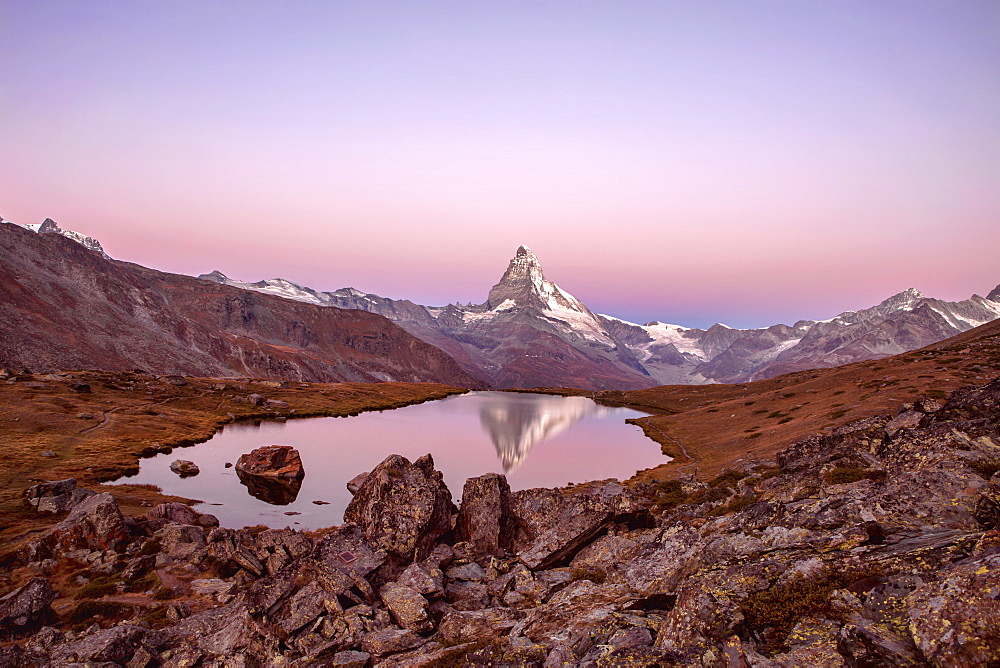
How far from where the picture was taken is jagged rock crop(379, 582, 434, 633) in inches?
819

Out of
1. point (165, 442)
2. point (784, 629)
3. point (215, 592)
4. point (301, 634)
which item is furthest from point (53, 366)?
point (784, 629)

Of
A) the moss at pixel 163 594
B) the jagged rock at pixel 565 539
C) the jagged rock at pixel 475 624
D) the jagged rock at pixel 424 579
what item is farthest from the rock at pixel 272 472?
the jagged rock at pixel 475 624

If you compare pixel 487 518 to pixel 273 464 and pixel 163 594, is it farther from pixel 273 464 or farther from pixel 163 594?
pixel 273 464

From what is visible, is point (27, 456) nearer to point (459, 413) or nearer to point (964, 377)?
point (459, 413)

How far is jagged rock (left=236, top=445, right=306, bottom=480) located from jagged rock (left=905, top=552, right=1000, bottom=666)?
225ft

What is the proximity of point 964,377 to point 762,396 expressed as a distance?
47915 mm

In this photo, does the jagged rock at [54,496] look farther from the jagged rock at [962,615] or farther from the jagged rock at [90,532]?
the jagged rock at [962,615]

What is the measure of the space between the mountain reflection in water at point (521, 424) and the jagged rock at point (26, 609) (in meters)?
54.9

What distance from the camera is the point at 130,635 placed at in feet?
69.7

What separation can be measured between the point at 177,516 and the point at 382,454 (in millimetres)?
40013

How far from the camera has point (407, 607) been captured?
853 inches

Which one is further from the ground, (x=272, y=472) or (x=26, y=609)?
(x=26, y=609)

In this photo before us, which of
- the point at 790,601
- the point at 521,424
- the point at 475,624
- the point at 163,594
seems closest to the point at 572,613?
the point at 475,624

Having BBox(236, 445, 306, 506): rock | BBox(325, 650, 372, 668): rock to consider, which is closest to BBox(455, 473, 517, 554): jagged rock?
BBox(325, 650, 372, 668): rock
